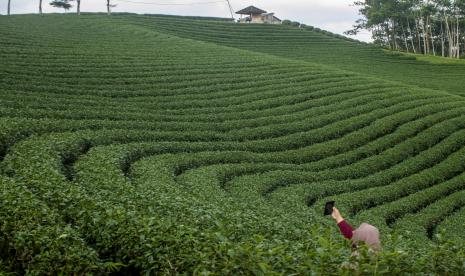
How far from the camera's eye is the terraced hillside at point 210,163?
634 centimetres

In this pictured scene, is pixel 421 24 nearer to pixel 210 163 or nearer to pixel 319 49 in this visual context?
pixel 319 49

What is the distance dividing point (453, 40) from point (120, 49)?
4560 centimetres

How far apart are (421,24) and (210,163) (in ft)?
191

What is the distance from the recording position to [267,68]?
111 ft

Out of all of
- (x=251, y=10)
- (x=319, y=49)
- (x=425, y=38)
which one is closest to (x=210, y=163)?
(x=319, y=49)

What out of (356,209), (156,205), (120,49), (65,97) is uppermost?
(120,49)

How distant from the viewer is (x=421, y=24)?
229 ft

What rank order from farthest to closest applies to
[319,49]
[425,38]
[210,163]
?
[425,38]
[319,49]
[210,163]

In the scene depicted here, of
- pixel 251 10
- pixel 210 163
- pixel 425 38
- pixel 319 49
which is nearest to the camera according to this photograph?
pixel 210 163

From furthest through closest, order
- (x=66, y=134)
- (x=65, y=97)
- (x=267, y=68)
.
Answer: (x=267, y=68) < (x=65, y=97) < (x=66, y=134)

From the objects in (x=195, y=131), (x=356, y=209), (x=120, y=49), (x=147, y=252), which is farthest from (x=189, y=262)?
(x=120, y=49)

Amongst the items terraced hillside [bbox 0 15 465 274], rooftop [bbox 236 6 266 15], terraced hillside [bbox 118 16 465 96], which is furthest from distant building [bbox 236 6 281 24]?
terraced hillside [bbox 0 15 465 274]

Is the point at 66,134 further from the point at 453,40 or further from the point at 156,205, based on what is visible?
the point at 453,40

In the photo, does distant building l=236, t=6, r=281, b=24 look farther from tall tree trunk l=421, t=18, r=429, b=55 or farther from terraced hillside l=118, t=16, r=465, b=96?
tall tree trunk l=421, t=18, r=429, b=55
